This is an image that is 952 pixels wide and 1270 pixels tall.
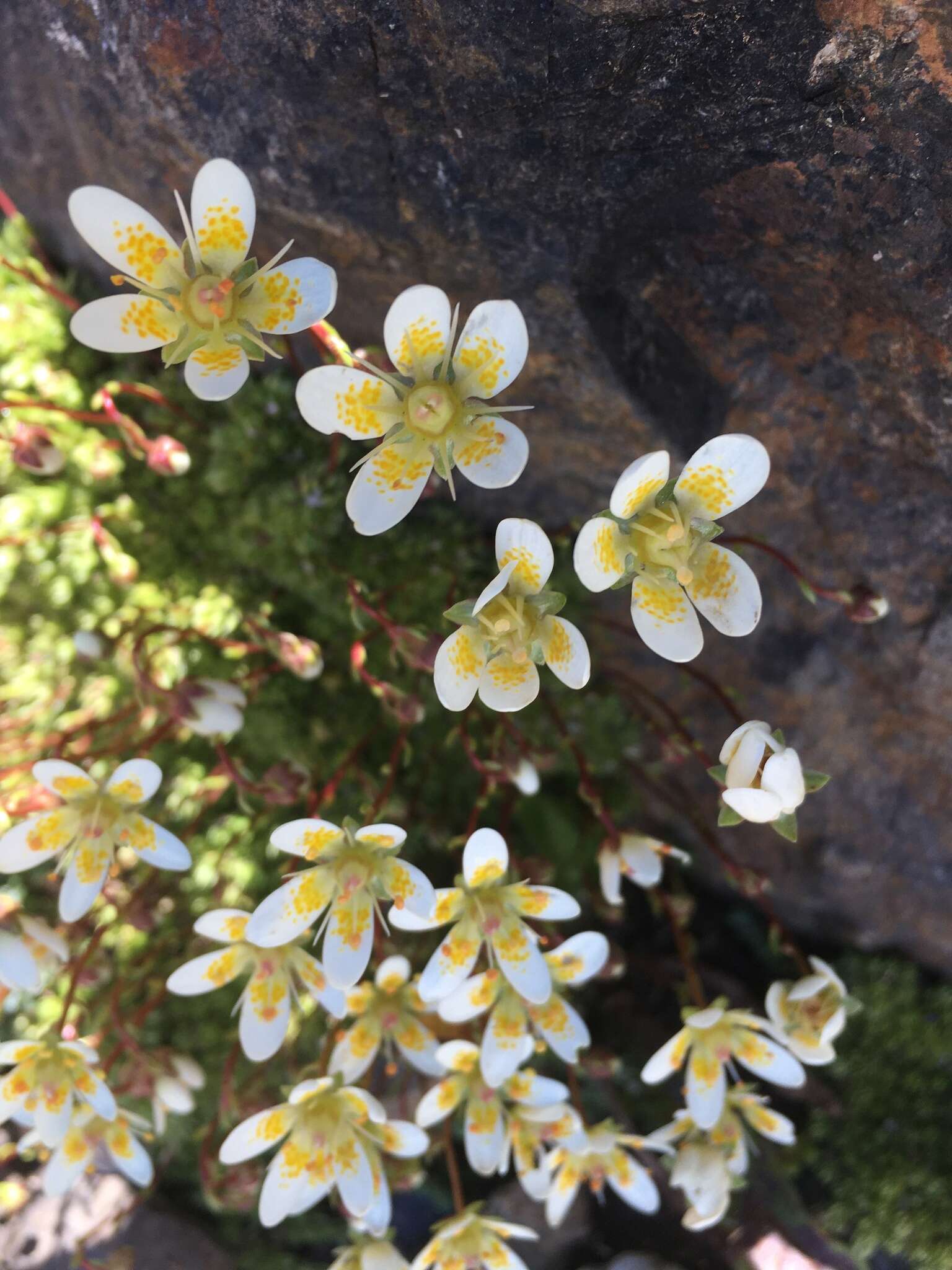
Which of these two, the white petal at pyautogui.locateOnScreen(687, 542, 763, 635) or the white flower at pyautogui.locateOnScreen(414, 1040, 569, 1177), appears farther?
the white flower at pyautogui.locateOnScreen(414, 1040, 569, 1177)

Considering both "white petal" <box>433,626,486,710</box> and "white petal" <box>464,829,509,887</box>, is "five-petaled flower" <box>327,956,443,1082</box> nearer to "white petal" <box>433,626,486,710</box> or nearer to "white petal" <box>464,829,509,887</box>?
"white petal" <box>464,829,509,887</box>

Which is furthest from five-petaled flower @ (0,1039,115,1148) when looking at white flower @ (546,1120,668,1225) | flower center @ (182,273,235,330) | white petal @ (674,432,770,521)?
white petal @ (674,432,770,521)

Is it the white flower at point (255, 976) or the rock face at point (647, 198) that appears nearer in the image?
the rock face at point (647, 198)

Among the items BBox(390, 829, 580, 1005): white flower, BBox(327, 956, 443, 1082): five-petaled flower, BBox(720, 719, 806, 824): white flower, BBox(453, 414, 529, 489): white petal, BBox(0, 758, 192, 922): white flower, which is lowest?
BBox(327, 956, 443, 1082): five-petaled flower

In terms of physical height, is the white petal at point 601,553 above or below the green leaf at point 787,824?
above

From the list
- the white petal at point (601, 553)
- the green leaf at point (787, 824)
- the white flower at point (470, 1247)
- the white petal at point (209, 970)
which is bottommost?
the white flower at point (470, 1247)

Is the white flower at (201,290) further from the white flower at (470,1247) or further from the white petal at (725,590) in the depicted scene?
the white flower at (470,1247)

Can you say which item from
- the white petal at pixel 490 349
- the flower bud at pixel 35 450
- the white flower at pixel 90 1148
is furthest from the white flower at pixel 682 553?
the white flower at pixel 90 1148

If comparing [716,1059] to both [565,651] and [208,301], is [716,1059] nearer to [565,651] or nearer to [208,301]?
[565,651]
